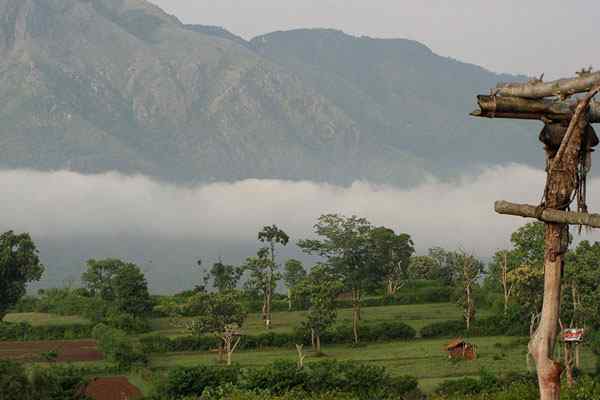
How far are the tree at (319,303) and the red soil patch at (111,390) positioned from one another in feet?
60.9

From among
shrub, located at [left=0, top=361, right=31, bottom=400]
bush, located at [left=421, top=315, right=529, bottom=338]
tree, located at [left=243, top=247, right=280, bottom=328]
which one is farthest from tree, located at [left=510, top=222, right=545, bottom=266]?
shrub, located at [left=0, top=361, right=31, bottom=400]

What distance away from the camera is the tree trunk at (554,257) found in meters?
9.51

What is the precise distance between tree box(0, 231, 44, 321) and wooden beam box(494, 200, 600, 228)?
240ft

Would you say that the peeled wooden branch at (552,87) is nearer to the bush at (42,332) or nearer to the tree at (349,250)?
the bush at (42,332)

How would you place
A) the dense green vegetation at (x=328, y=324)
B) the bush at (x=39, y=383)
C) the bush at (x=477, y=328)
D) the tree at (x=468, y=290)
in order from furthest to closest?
1. the tree at (x=468, y=290)
2. the bush at (x=477, y=328)
3. the dense green vegetation at (x=328, y=324)
4. the bush at (x=39, y=383)

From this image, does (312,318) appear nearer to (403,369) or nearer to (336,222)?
(403,369)

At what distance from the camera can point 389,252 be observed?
9281 cm

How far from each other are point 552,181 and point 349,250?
80944 mm

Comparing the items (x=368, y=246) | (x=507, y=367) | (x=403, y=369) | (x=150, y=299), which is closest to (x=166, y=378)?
(x=403, y=369)

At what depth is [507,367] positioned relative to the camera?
189ft

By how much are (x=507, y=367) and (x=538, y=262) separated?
845 inches

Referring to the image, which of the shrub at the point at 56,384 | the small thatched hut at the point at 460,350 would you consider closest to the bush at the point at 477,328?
the small thatched hut at the point at 460,350

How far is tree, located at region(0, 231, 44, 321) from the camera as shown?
255ft

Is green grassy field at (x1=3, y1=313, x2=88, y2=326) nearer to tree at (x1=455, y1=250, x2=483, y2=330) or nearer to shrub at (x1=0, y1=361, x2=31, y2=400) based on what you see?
tree at (x1=455, y1=250, x2=483, y2=330)
